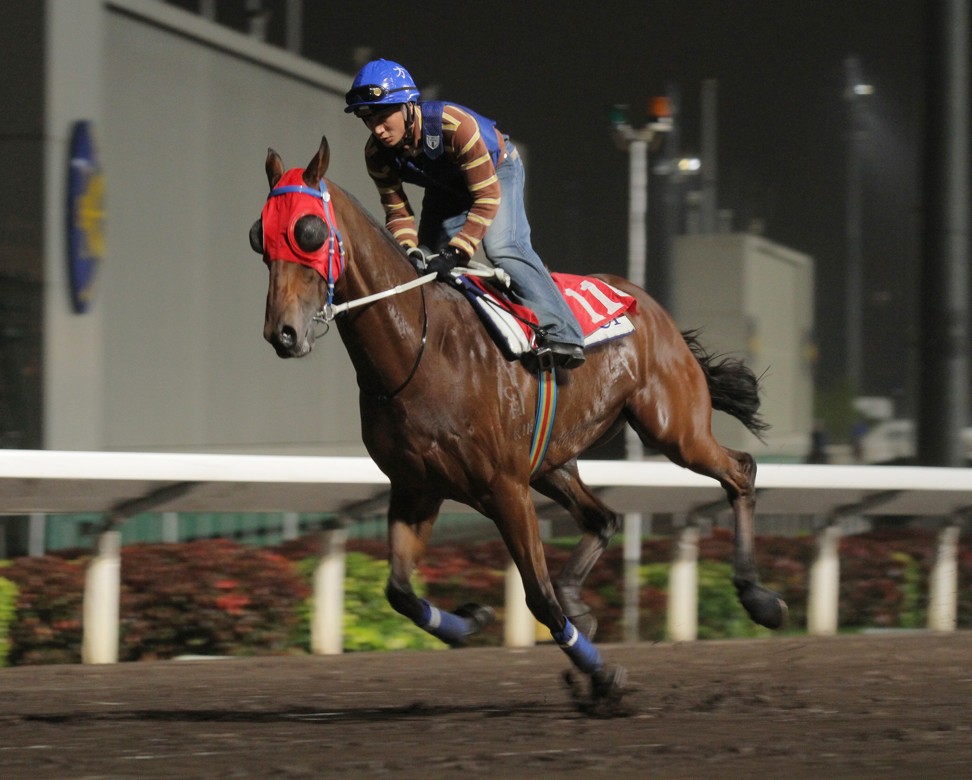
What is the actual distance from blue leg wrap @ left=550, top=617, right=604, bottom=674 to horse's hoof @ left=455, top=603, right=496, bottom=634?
1.23 feet

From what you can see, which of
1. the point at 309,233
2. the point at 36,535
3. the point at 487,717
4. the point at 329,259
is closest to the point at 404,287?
the point at 329,259

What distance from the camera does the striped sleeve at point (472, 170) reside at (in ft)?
17.1

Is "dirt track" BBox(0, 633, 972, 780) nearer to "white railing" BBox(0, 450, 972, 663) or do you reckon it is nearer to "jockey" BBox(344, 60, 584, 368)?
"white railing" BBox(0, 450, 972, 663)

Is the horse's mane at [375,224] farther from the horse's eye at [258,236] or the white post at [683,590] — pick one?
the white post at [683,590]

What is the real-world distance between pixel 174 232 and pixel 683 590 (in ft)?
17.7

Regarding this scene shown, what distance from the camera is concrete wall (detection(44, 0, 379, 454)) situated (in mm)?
10469

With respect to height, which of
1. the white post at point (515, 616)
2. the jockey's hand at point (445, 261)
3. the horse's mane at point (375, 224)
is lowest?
the white post at point (515, 616)

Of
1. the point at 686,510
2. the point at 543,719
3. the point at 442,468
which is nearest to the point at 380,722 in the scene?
the point at 543,719

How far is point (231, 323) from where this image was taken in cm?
1290

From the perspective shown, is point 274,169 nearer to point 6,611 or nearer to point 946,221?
point 6,611

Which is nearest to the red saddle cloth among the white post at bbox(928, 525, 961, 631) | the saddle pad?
the saddle pad

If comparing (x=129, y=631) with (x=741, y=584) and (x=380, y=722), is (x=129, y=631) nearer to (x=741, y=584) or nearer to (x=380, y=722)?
(x=380, y=722)

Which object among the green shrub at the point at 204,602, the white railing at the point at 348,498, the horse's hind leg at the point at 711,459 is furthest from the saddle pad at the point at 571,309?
the green shrub at the point at 204,602

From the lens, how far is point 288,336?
4535 mm
